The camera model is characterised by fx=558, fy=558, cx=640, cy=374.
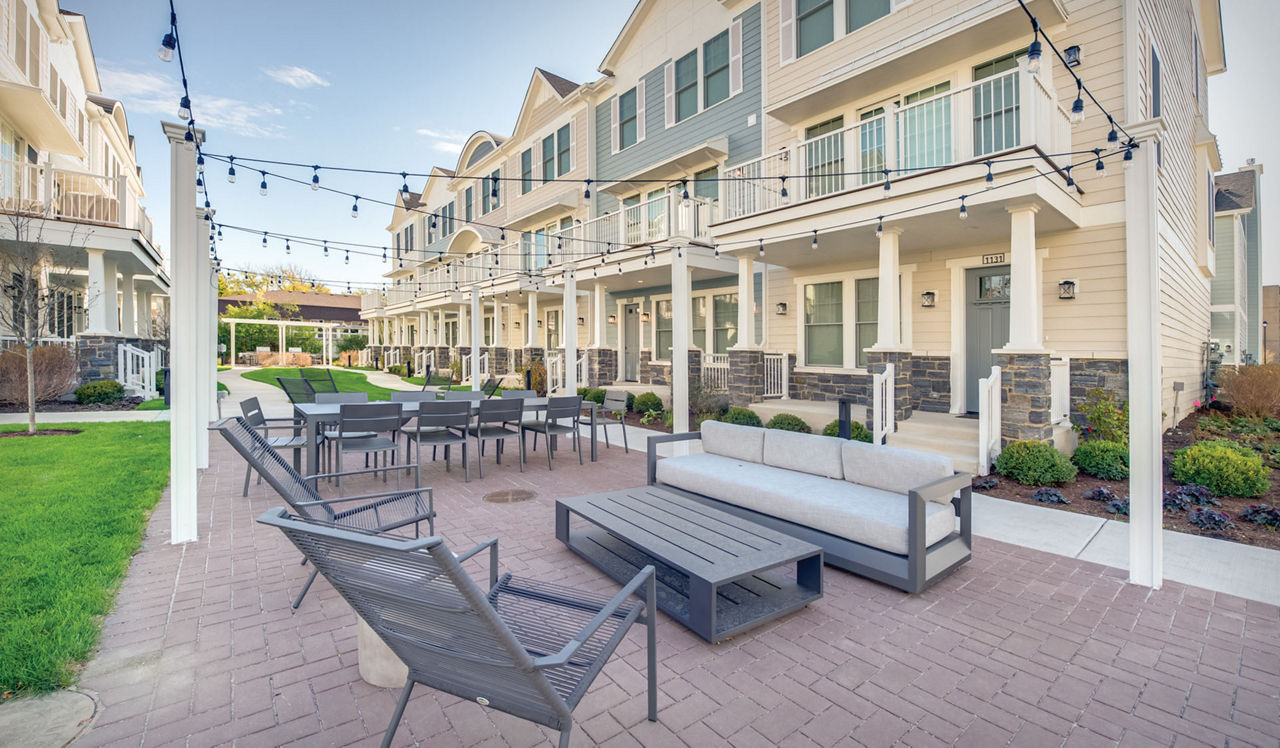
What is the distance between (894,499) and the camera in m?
3.88

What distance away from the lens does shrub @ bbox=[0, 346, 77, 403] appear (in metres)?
10.6

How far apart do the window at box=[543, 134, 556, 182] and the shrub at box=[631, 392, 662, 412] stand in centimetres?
877

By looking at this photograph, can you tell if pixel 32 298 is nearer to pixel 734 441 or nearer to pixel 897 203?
pixel 734 441

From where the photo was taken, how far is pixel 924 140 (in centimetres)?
798

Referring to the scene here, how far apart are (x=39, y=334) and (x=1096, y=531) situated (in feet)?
49.8

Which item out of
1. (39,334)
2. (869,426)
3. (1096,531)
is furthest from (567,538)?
(39,334)

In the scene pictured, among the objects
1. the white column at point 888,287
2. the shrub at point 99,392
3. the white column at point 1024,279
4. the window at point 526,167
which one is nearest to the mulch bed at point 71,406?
the shrub at point 99,392

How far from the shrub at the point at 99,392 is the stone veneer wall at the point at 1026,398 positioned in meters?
16.8

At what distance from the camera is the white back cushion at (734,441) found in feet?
16.6

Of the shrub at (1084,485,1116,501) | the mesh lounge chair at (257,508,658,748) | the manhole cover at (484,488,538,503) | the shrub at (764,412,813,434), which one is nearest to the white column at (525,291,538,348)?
the shrub at (764,412,813,434)

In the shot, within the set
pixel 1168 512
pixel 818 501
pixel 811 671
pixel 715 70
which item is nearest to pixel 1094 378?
pixel 1168 512

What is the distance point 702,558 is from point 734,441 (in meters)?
2.29

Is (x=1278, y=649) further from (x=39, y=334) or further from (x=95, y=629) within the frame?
(x=39, y=334)

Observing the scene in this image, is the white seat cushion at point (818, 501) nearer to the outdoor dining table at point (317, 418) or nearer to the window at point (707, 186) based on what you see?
the outdoor dining table at point (317, 418)
